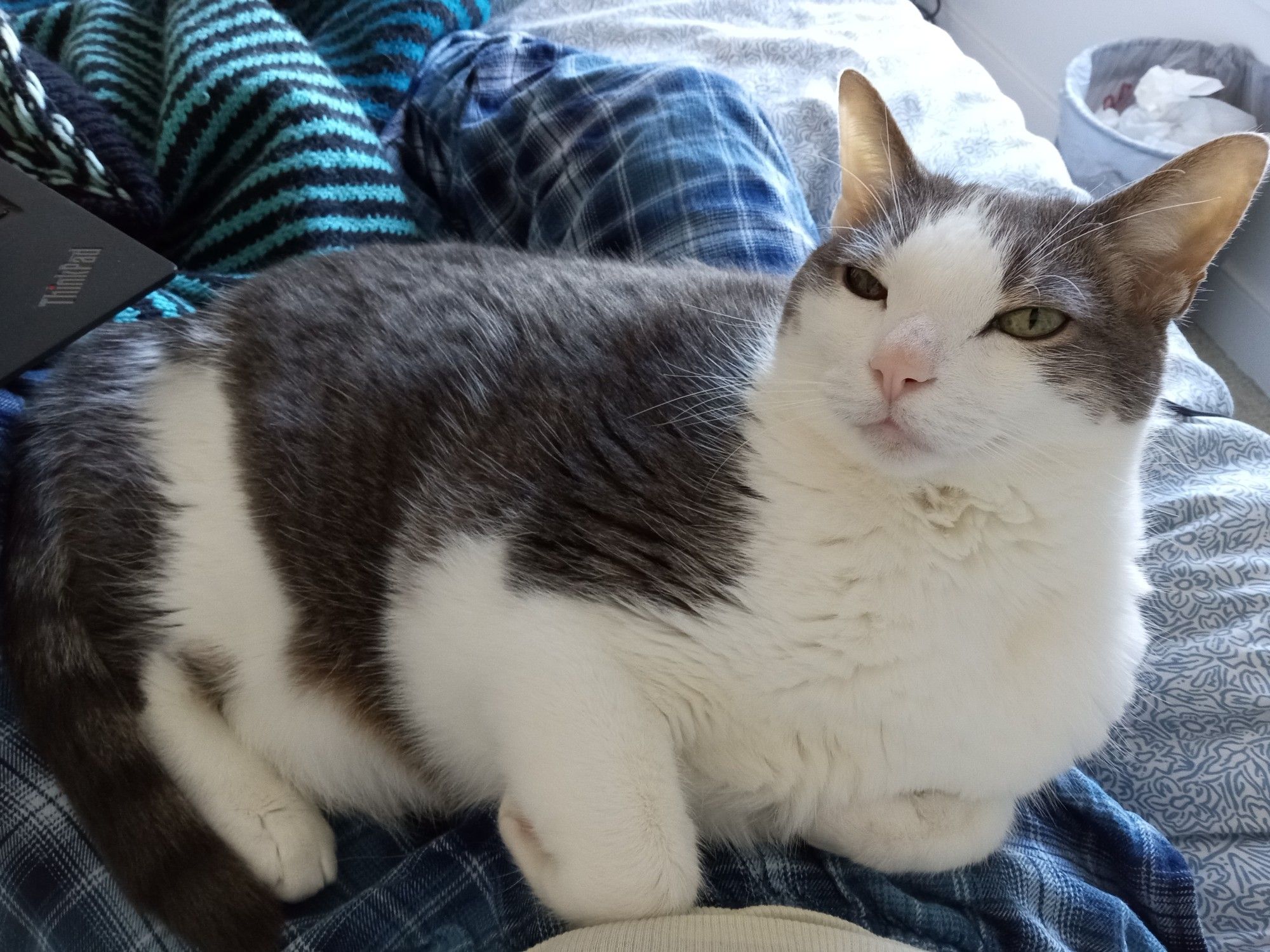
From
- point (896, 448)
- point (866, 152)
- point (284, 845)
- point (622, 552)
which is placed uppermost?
point (866, 152)

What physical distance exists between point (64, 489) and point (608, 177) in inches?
37.3

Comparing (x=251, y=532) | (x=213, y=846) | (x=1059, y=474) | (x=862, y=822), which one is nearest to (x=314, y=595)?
(x=251, y=532)

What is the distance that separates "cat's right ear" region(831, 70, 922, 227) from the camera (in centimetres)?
96

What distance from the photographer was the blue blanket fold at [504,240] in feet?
2.91

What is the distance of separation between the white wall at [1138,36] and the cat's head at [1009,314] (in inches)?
76.9

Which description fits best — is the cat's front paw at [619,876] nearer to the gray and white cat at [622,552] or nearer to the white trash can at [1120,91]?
the gray and white cat at [622,552]

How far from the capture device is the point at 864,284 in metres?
0.87

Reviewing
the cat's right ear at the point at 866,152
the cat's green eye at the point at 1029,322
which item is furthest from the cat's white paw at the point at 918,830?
the cat's right ear at the point at 866,152

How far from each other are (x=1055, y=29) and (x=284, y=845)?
11.1 feet

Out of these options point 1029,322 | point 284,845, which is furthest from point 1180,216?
point 284,845

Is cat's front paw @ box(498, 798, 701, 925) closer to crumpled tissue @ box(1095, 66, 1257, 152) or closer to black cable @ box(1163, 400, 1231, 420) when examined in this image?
black cable @ box(1163, 400, 1231, 420)

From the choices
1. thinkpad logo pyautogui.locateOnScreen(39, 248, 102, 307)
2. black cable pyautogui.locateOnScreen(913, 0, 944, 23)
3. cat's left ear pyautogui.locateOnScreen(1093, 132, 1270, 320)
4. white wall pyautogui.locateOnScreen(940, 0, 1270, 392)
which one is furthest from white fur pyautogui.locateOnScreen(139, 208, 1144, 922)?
black cable pyautogui.locateOnScreen(913, 0, 944, 23)

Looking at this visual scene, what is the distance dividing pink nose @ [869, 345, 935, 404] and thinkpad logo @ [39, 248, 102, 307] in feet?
2.94

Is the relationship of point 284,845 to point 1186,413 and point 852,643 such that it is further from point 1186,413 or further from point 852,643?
point 1186,413
